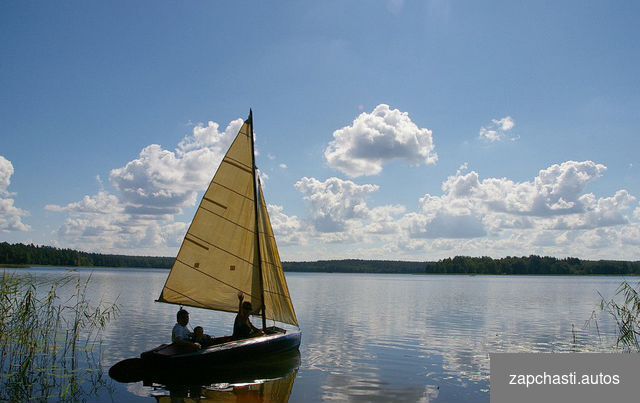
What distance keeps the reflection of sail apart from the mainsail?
390 centimetres

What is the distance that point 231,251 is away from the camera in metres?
20.8

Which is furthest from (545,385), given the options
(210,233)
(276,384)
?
(210,233)

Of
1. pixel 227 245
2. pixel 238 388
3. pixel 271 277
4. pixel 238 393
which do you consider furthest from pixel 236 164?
pixel 238 393

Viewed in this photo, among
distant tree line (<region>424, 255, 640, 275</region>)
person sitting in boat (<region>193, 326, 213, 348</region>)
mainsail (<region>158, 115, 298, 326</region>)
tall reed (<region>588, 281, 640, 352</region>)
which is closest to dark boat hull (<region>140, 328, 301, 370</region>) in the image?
person sitting in boat (<region>193, 326, 213, 348</region>)

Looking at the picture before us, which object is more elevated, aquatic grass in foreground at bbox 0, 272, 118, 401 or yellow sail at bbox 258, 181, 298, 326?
yellow sail at bbox 258, 181, 298, 326

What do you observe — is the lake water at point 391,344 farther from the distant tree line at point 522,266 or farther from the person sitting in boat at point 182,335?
the distant tree line at point 522,266

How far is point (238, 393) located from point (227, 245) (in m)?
5.93

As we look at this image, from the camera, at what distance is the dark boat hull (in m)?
16.6

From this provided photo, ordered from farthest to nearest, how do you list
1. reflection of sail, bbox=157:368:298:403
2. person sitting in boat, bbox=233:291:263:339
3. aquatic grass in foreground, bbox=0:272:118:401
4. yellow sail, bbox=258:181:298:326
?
1. yellow sail, bbox=258:181:298:326
2. person sitting in boat, bbox=233:291:263:339
3. reflection of sail, bbox=157:368:298:403
4. aquatic grass in foreground, bbox=0:272:118:401

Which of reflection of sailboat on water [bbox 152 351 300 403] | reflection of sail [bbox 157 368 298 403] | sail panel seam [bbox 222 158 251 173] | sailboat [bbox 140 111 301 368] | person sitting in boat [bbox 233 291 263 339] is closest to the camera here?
reflection of sail [bbox 157 368 298 403]

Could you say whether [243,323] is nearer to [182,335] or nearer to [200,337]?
[200,337]

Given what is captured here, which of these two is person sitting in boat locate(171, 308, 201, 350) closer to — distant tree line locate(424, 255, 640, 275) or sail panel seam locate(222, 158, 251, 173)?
sail panel seam locate(222, 158, 251, 173)

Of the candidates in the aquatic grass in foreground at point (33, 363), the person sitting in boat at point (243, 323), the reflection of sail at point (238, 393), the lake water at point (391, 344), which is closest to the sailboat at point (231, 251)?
the person sitting in boat at point (243, 323)

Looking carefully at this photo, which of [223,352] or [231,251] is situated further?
[231,251]
